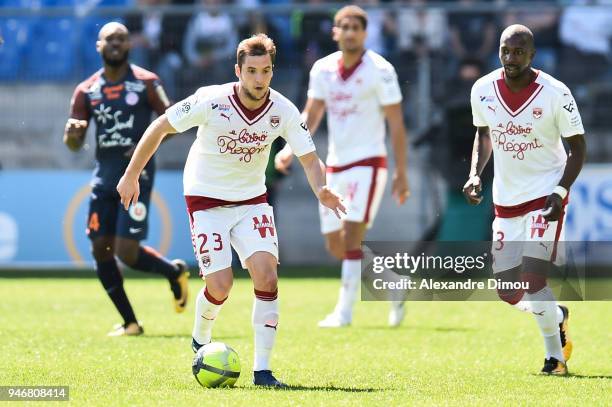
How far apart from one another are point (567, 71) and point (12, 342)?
975cm

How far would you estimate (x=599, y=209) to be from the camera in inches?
655

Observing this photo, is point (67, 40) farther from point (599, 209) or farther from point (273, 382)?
point (273, 382)

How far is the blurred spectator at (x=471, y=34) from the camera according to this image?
1706 cm

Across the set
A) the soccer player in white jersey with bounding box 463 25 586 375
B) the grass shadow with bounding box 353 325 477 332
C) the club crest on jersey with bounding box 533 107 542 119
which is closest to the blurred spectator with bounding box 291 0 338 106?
the grass shadow with bounding box 353 325 477 332

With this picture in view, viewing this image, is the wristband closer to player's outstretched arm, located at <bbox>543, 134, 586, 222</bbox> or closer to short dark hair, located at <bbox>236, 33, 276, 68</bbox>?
→ player's outstretched arm, located at <bbox>543, 134, 586, 222</bbox>

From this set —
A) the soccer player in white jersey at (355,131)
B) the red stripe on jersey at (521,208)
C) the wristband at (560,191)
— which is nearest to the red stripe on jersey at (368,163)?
the soccer player in white jersey at (355,131)

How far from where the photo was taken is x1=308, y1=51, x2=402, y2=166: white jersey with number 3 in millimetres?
12000

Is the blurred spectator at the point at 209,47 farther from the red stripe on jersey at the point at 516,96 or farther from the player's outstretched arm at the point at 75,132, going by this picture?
the red stripe on jersey at the point at 516,96

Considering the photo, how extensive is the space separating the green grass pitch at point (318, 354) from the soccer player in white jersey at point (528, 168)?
0.53m

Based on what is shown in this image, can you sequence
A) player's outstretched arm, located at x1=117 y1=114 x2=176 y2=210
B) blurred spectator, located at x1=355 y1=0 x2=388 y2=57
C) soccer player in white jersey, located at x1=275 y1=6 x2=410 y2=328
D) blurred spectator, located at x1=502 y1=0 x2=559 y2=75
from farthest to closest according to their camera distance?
blurred spectator, located at x1=355 y1=0 x2=388 y2=57 → blurred spectator, located at x1=502 y1=0 x2=559 y2=75 → soccer player in white jersey, located at x1=275 y1=6 x2=410 y2=328 → player's outstretched arm, located at x1=117 y1=114 x2=176 y2=210

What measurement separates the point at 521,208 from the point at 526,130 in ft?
1.85

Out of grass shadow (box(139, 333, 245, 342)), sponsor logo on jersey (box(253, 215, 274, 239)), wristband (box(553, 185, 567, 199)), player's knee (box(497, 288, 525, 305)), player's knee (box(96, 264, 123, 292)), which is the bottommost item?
grass shadow (box(139, 333, 245, 342))

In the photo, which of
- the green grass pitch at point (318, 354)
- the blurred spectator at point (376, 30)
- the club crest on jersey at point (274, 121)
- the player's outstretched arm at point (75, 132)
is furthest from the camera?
the blurred spectator at point (376, 30)

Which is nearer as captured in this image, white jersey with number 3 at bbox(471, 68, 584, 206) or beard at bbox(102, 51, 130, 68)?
white jersey with number 3 at bbox(471, 68, 584, 206)
